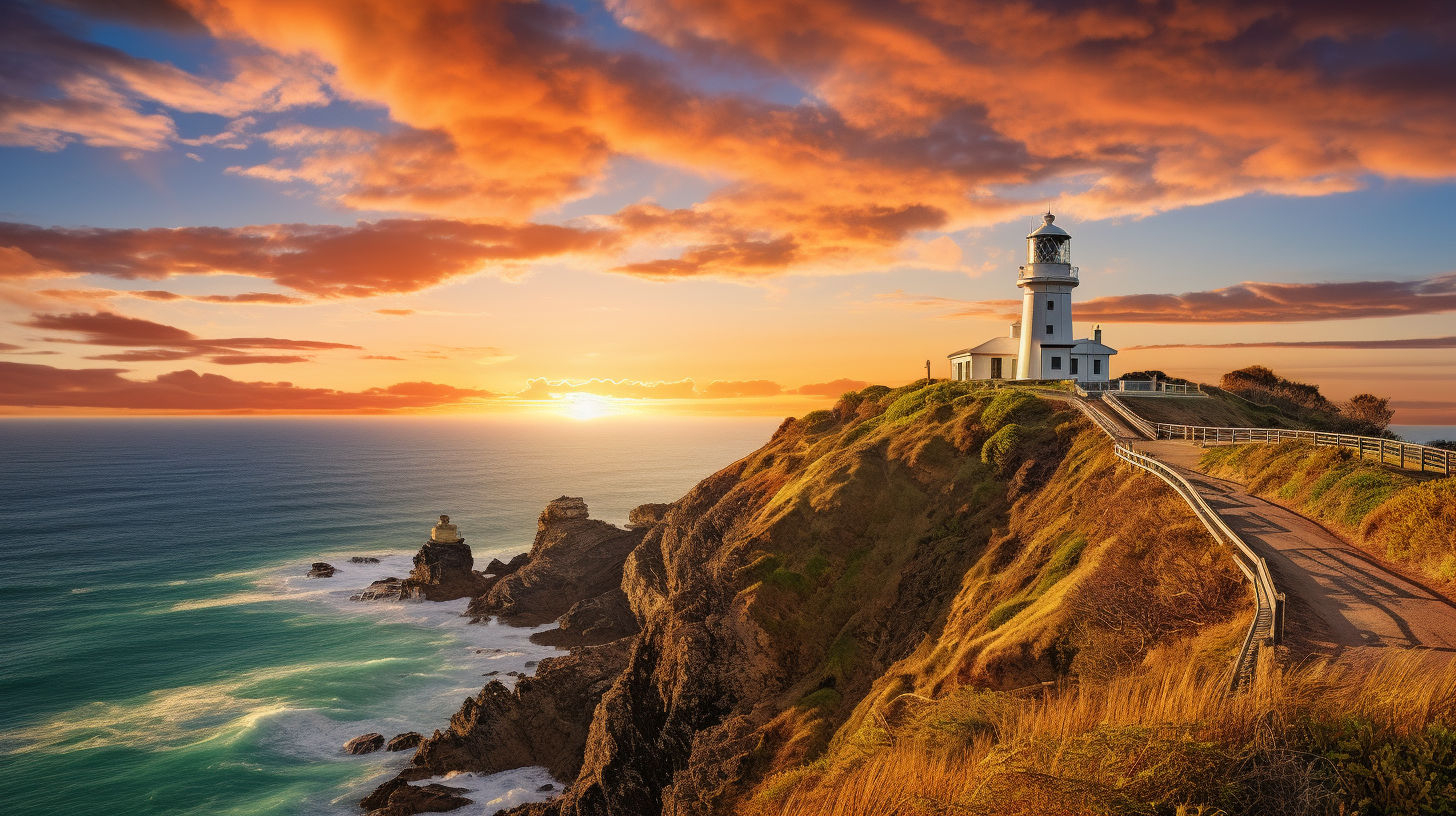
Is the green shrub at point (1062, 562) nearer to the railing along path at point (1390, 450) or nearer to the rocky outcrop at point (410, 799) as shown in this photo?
the railing along path at point (1390, 450)

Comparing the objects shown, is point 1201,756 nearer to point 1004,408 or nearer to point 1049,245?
point 1004,408

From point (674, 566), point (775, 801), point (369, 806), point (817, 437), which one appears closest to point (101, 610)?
Result: point (369, 806)

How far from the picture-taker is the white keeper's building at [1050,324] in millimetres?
59312

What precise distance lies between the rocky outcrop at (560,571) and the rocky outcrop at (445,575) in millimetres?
5594

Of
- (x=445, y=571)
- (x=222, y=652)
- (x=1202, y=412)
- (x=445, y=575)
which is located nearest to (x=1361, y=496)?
(x=1202, y=412)

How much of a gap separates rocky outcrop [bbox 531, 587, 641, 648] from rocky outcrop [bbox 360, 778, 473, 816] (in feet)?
60.8

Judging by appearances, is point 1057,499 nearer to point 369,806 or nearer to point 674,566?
point 674,566

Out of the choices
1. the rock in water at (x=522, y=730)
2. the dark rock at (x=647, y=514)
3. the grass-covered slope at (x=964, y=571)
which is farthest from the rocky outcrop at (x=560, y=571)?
the grass-covered slope at (x=964, y=571)

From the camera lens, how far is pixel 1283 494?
22141 mm

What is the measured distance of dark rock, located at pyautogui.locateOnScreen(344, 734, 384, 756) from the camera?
35531mm

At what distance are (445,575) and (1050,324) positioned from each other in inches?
2284

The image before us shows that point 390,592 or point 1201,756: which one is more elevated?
point 1201,756

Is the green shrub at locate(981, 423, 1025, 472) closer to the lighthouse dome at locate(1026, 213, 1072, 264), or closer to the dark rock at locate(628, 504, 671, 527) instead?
the lighthouse dome at locate(1026, 213, 1072, 264)

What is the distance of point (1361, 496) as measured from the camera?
18.9 metres
